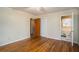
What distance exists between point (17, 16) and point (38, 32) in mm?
1358

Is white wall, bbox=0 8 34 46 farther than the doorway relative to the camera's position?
Yes

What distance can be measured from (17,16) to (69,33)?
1742mm

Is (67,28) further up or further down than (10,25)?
further down

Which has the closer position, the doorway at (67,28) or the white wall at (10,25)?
the doorway at (67,28)
